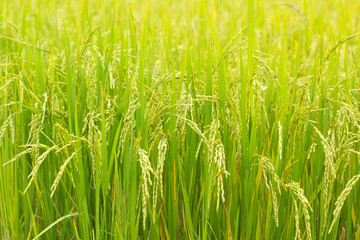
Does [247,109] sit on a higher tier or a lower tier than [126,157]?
higher

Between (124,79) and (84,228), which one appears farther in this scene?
(124,79)

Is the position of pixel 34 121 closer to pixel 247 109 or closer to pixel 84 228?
pixel 84 228

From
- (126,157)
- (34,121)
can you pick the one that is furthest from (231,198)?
(34,121)

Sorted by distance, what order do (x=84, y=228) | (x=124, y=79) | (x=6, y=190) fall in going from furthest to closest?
(x=124, y=79) < (x=6, y=190) < (x=84, y=228)

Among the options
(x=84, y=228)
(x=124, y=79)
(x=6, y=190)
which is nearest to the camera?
(x=84, y=228)

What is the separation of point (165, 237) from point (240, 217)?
268 mm

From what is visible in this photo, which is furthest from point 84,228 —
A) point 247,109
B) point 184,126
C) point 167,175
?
point 247,109

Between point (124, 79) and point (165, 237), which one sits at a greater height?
point (124, 79)

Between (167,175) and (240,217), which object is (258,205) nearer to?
(240,217)

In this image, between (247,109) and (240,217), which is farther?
(240,217)

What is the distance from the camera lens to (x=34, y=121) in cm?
154

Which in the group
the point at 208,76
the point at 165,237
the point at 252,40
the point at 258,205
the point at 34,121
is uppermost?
the point at 252,40

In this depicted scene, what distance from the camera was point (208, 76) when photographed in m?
1.66

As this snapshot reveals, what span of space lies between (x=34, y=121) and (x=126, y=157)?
326 mm
